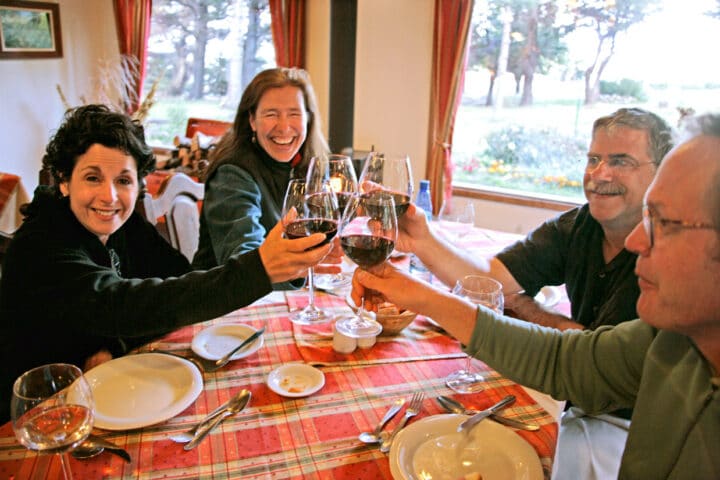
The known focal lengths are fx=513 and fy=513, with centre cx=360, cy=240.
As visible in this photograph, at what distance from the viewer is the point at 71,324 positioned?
118cm

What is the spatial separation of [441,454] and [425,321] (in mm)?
513

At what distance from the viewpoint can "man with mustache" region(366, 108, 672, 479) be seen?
1.39m

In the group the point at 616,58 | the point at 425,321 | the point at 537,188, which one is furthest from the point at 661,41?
the point at 425,321

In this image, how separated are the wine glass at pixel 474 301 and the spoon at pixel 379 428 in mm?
151

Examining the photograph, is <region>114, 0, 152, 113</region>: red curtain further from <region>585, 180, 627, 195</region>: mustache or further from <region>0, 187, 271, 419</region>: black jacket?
<region>585, 180, 627, 195</region>: mustache

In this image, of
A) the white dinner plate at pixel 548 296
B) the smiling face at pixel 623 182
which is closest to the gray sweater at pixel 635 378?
the smiling face at pixel 623 182

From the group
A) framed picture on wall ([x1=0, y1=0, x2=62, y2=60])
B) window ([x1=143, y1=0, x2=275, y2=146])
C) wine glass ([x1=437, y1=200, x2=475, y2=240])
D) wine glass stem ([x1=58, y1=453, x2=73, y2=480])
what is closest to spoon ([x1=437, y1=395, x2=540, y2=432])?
wine glass stem ([x1=58, y1=453, x2=73, y2=480])

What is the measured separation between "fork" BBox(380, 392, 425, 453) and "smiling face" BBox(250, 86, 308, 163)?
1314 mm

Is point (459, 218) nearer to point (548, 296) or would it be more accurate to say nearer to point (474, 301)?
point (548, 296)

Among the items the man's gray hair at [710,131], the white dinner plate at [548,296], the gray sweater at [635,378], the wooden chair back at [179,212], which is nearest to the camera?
the man's gray hair at [710,131]

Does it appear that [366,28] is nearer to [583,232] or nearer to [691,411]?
[583,232]

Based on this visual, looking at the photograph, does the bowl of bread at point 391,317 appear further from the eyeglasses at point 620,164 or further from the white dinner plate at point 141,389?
the eyeglasses at point 620,164

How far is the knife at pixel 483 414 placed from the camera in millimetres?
994

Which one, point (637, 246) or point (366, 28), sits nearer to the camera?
point (637, 246)
